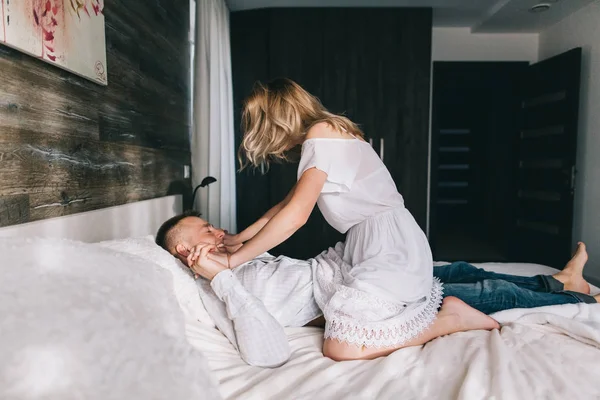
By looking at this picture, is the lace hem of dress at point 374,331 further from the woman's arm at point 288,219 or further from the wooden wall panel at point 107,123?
the wooden wall panel at point 107,123

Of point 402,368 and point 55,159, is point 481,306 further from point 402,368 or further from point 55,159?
point 55,159

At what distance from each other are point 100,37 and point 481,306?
1700 millimetres

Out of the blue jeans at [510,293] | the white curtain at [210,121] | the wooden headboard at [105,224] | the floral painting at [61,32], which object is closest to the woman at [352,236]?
the blue jeans at [510,293]

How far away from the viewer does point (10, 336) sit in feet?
1.90

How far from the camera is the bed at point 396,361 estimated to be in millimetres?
916

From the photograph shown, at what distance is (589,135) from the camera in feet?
12.1

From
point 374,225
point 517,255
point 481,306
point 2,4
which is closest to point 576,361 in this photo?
point 481,306

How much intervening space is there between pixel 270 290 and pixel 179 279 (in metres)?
0.31

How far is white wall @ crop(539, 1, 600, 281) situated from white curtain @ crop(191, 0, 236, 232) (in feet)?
9.89

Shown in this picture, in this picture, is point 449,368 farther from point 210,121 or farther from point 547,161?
point 547,161

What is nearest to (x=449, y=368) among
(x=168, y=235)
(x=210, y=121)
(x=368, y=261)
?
Answer: (x=368, y=261)

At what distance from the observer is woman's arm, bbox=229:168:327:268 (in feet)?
4.17

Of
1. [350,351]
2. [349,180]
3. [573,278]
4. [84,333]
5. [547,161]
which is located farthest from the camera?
[547,161]

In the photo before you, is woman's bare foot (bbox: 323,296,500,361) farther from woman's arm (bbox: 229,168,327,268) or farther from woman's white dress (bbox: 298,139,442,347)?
woman's arm (bbox: 229,168,327,268)
